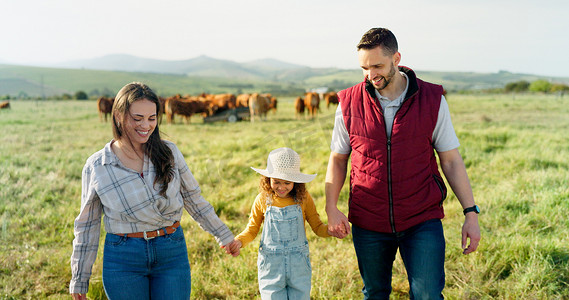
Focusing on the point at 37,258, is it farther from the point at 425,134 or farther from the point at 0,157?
the point at 0,157

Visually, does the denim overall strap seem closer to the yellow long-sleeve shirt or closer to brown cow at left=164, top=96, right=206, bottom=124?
the yellow long-sleeve shirt

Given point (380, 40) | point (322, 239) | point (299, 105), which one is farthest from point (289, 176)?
point (299, 105)

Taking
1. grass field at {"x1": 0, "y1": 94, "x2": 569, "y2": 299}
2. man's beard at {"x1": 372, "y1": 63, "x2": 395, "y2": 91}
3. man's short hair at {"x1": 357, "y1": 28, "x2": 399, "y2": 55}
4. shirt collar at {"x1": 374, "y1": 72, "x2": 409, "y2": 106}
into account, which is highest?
man's short hair at {"x1": 357, "y1": 28, "x2": 399, "y2": 55}

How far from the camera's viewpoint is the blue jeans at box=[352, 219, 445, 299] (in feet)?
8.06

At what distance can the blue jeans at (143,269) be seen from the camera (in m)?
2.31

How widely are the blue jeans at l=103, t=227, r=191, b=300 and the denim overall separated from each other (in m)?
0.56

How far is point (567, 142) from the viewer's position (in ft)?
35.1

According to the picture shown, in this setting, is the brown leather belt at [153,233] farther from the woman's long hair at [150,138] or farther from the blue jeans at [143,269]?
the woman's long hair at [150,138]

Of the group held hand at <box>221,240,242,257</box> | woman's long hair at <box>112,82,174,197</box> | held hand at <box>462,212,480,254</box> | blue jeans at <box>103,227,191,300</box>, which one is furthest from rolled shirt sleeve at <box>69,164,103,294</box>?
held hand at <box>462,212,480,254</box>

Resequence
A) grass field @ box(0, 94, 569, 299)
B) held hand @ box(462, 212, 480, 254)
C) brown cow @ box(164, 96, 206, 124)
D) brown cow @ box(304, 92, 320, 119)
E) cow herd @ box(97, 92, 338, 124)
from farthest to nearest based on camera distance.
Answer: brown cow @ box(304, 92, 320, 119), cow herd @ box(97, 92, 338, 124), brown cow @ box(164, 96, 206, 124), grass field @ box(0, 94, 569, 299), held hand @ box(462, 212, 480, 254)

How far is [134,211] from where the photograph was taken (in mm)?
2320

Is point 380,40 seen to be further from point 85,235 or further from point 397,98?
point 85,235

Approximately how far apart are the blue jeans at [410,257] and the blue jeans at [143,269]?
1.19m

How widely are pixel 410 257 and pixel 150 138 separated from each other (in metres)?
1.78
